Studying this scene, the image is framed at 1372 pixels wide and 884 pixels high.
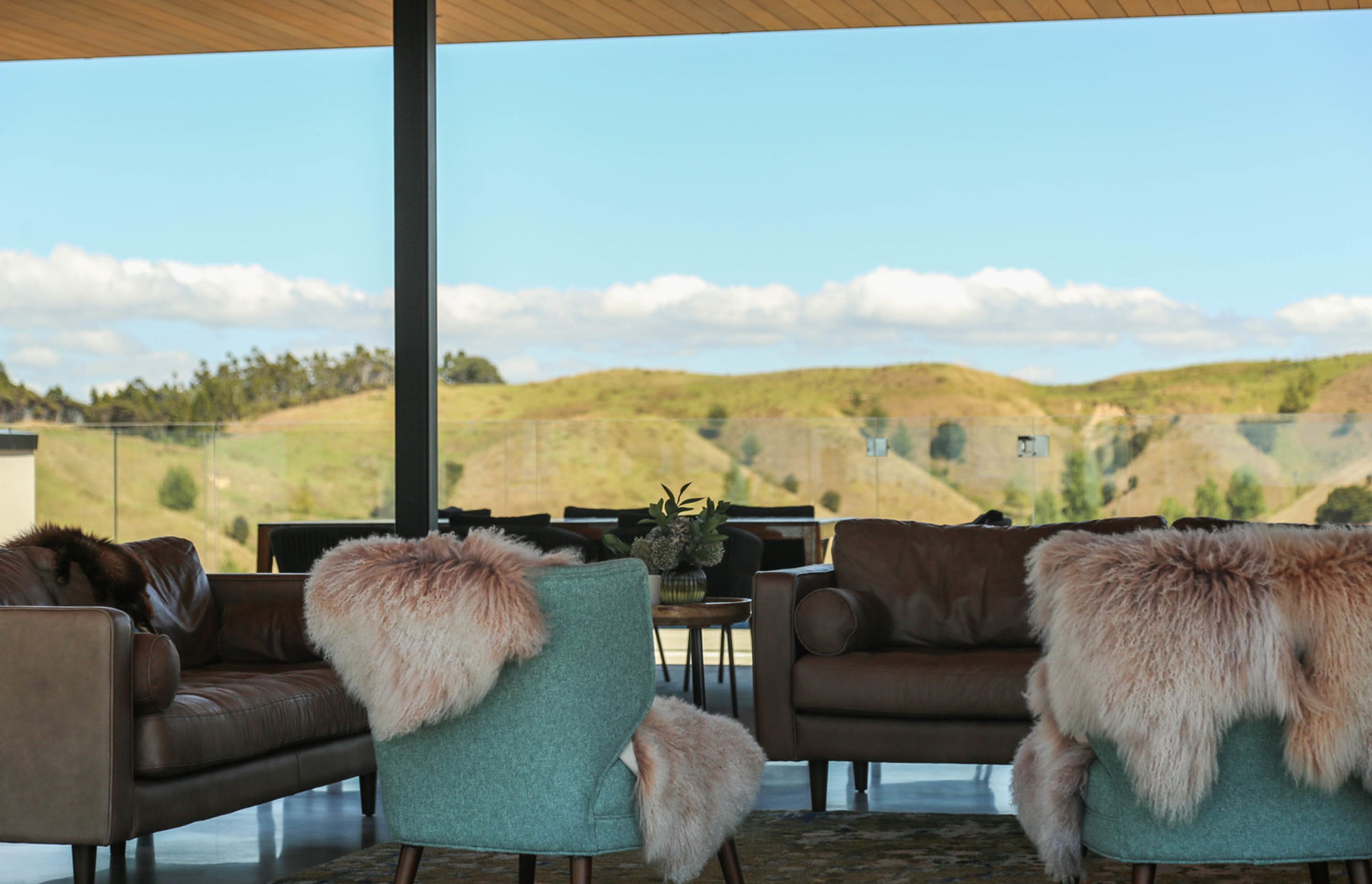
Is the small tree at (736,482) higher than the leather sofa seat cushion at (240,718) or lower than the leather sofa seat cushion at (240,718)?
higher

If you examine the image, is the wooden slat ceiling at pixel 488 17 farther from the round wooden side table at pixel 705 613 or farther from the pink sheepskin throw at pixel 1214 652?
the pink sheepskin throw at pixel 1214 652

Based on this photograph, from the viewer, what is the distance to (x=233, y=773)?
10.9 feet

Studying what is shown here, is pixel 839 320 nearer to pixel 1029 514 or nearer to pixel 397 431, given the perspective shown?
pixel 1029 514

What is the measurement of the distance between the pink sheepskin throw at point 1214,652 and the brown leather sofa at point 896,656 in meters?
1.48

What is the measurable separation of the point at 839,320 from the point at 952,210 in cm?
239

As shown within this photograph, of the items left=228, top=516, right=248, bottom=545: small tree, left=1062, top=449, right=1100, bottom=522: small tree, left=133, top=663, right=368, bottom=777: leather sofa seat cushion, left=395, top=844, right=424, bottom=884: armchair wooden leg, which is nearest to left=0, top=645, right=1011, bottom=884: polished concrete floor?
left=133, top=663, right=368, bottom=777: leather sofa seat cushion

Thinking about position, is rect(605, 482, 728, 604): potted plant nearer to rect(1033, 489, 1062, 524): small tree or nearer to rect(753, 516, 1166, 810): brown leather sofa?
rect(753, 516, 1166, 810): brown leather sofa

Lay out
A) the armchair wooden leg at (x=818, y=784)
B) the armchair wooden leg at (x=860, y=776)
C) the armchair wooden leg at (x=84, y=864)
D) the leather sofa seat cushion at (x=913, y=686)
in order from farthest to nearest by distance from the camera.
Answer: the armchair wooden leg at (x=860, y=776), the armchair wooden leg at (x=818, y=784), the leather sofa seat cushion at (x=913, y=686), the armchair wooden leg at (x=84, y=864)

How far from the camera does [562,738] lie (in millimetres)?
2514

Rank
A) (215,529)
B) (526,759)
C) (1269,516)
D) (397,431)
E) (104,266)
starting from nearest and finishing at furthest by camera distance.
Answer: (526,759) → (397,431) → (215,529) → (1269,516) → (104,266)

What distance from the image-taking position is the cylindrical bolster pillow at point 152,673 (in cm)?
307

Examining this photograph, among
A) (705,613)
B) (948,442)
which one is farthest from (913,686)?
(948,442)

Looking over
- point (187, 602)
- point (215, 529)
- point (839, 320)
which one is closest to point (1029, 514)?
point (215, 529)

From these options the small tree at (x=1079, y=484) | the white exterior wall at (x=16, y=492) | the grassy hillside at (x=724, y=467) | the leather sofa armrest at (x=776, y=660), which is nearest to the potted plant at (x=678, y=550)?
the leather sofa armrest at (x=776, y=660)
